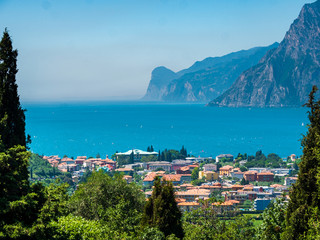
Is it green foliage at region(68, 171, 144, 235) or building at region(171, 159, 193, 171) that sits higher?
green foliage at region(68, 171, 144, 235)

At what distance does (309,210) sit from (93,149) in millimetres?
87839

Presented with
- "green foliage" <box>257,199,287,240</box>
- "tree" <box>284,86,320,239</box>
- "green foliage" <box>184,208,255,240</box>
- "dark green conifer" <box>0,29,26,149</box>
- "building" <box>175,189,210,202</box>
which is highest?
"dark green conifer" <box>0,29,26,149</box>

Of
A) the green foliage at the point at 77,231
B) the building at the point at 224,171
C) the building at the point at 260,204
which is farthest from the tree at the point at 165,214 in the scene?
the building at the point at 224,171

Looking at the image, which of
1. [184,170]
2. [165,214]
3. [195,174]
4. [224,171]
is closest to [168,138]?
[224,171]

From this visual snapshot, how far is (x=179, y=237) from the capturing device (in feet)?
32.9

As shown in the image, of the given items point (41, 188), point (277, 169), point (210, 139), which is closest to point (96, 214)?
point (41, 188)

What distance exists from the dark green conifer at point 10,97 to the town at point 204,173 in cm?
3596

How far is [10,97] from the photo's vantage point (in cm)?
1016

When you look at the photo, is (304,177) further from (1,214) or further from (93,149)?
(93,149)

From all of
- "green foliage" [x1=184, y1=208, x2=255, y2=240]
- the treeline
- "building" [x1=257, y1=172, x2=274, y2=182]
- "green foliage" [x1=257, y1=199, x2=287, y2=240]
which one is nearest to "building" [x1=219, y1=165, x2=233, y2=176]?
"building" [x1=257, y1=172, x2=274, y2=182]

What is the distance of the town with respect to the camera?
5036 centimetres

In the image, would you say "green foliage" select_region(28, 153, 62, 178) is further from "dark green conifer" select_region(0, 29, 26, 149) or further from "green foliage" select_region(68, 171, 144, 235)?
"dark green conifer" select_region(0, 29, 26, 149)

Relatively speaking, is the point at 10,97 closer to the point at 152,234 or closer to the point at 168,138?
the point at 152,234

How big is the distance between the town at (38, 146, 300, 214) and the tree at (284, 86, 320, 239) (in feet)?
120
